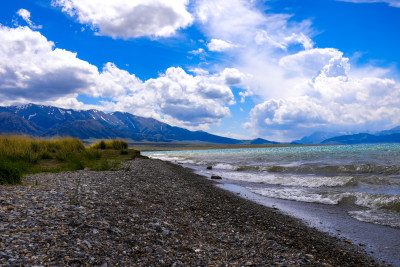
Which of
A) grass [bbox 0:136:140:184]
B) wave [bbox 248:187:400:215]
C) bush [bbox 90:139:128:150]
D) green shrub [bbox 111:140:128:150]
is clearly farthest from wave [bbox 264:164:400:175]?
bush [bbox 90:139:128:150]

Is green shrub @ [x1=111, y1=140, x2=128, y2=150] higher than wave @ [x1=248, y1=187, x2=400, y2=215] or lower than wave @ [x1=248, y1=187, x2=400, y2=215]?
higher

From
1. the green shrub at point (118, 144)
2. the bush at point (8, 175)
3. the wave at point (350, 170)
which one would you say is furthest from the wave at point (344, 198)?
the green shrub at point (118, 144)

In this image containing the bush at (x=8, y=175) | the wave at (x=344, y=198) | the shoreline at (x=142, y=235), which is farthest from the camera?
the wave at (x=344, y=198)

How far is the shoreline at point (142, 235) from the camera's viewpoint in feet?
17.1

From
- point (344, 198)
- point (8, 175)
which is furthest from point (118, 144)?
point (344, 198)

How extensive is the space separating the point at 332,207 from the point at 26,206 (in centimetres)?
1399

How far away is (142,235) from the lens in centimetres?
665

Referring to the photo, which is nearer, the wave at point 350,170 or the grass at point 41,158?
the grass at point 41,158

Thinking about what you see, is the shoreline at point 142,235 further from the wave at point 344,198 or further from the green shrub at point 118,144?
the green shrub at point 118,144

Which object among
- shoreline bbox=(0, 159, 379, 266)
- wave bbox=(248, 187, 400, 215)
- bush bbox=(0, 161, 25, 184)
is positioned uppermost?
bush bbox=(0, 161, 25, 184)

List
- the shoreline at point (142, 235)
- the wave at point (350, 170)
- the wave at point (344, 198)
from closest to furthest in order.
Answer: the shoreline at point (142, 235) → the wave at point (344, 198) → the wave at point (350, 170)

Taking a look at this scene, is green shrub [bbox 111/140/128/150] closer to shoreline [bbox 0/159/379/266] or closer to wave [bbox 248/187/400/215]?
wave [bbox 248/187/400/215]

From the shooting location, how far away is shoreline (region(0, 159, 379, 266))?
523cm

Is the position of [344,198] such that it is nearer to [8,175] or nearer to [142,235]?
[142,235]
